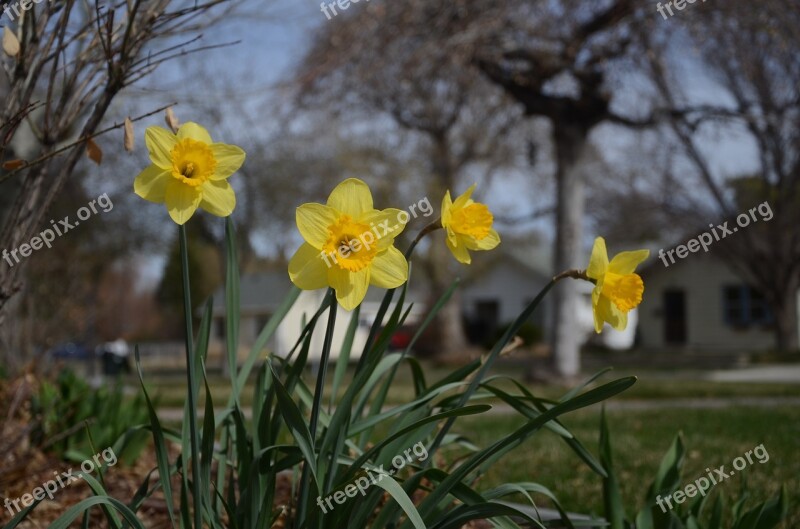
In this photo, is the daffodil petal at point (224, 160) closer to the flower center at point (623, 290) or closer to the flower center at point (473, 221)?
the flower center at point (473, 221)

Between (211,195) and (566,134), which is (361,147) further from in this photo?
(211,195)

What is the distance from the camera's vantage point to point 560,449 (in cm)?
559

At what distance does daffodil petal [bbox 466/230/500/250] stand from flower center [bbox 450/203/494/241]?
0.03 m

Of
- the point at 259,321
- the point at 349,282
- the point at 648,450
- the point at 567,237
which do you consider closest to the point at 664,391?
the point at 567,237

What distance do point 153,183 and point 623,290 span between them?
116 cm

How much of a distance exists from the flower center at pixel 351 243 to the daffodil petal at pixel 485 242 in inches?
13.3

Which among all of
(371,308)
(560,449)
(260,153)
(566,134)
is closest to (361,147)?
(260,153)

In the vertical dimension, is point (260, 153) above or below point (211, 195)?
above

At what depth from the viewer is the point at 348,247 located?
1.78 meters

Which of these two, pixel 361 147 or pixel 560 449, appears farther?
pixel 361 147

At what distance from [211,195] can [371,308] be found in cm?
3307

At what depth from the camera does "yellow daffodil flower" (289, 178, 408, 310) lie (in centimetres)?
176

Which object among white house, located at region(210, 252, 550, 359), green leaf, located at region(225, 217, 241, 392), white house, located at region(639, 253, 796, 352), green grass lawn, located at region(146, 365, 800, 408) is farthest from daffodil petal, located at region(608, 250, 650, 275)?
white house, located at region(210, 252, 550, 359)

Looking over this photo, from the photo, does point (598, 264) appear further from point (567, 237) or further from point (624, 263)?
point (567, 237)
